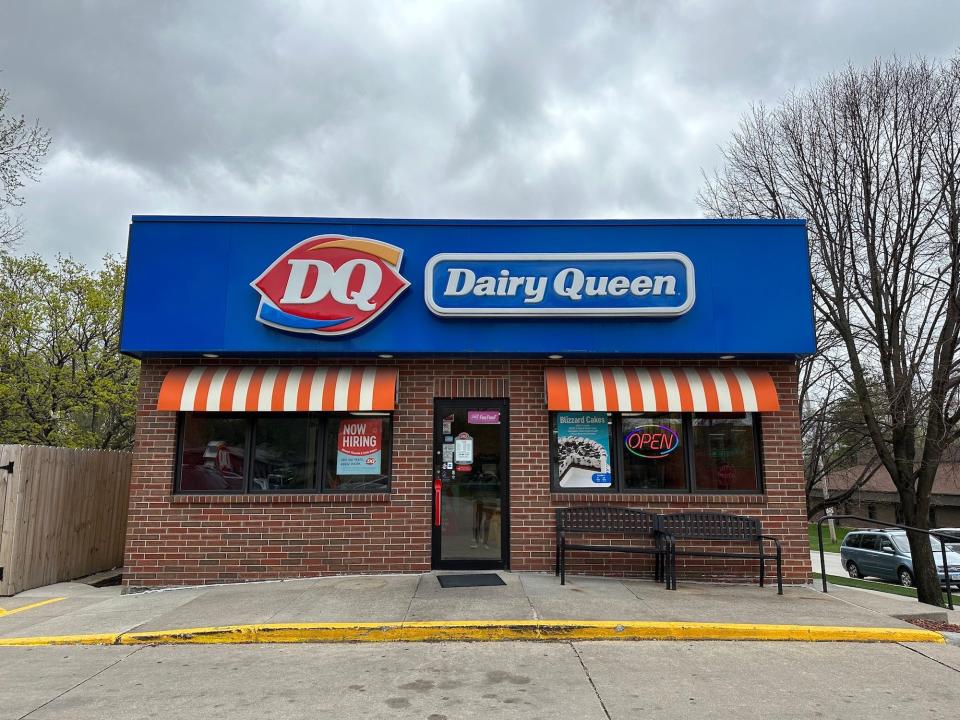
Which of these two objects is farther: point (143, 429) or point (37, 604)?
point (143, 429)

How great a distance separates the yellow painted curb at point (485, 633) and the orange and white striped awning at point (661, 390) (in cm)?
304

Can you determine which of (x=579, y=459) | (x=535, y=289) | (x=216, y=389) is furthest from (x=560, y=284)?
(x=216, y=389)

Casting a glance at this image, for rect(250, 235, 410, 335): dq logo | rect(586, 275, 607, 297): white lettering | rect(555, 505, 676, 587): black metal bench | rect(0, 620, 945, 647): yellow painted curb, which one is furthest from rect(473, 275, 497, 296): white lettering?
rect(0, 620, 945, 647): yellow painted curb

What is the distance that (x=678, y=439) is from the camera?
30.4 feet

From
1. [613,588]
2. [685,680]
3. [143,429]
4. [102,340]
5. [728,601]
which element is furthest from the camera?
[102,340]

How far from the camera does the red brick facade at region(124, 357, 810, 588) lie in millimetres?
8797

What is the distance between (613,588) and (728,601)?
1361mm

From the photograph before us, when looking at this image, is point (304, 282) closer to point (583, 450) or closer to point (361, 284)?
point (361, 284)

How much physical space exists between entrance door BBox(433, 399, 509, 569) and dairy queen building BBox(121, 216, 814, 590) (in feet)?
0.09

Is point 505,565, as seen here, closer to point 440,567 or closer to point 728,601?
point 440,567

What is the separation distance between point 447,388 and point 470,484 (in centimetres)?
139

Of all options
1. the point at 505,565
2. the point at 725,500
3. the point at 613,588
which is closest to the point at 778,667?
the point at 613,588

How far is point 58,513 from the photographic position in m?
9.96

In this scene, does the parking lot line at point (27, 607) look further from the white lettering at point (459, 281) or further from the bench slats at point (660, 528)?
the bench slats at point (660, 528)
